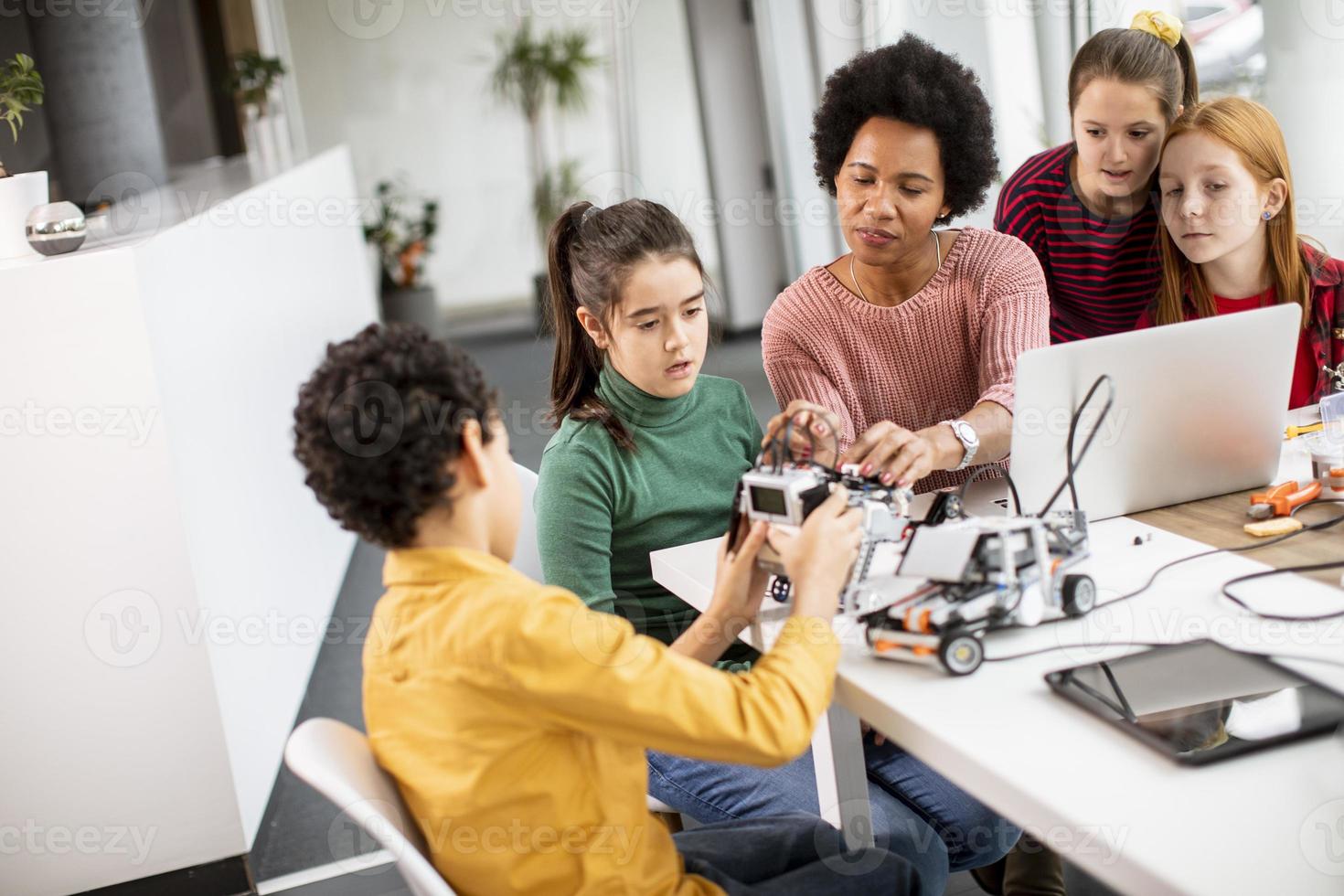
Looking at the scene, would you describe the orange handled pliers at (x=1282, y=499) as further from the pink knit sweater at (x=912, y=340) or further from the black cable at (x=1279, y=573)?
the pink knit sweater at (x=912, y=340)

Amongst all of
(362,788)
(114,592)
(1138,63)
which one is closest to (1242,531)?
(1138,63)

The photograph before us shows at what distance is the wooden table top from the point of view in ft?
4.77

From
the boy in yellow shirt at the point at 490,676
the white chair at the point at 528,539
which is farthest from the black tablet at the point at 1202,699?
the white chair at the point at 528,539

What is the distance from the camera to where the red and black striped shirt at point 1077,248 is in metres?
2.34

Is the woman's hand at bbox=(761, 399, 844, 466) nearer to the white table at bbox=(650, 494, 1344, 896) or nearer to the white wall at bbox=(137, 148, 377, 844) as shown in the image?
the white table at bbox=(650, 494, 1344, 896)

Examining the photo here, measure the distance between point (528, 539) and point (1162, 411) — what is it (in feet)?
3.18

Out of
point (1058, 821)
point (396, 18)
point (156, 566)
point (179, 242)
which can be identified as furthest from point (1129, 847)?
point (396, 18)

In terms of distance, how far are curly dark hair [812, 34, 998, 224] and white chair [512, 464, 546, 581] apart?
760 mm

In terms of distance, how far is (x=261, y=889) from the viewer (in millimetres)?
2455

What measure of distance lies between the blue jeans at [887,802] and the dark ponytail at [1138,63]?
1.28 meters

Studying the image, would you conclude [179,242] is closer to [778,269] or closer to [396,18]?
[778,269]

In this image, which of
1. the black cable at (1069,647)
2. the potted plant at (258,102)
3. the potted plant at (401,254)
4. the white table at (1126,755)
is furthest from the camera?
the potted plant at (401,254)

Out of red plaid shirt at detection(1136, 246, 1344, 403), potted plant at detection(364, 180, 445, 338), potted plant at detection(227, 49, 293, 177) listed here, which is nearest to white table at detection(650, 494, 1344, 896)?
red plaid shirt at detection(1136, 246, 1344, 403)

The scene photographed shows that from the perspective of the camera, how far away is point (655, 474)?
1.81 meters
